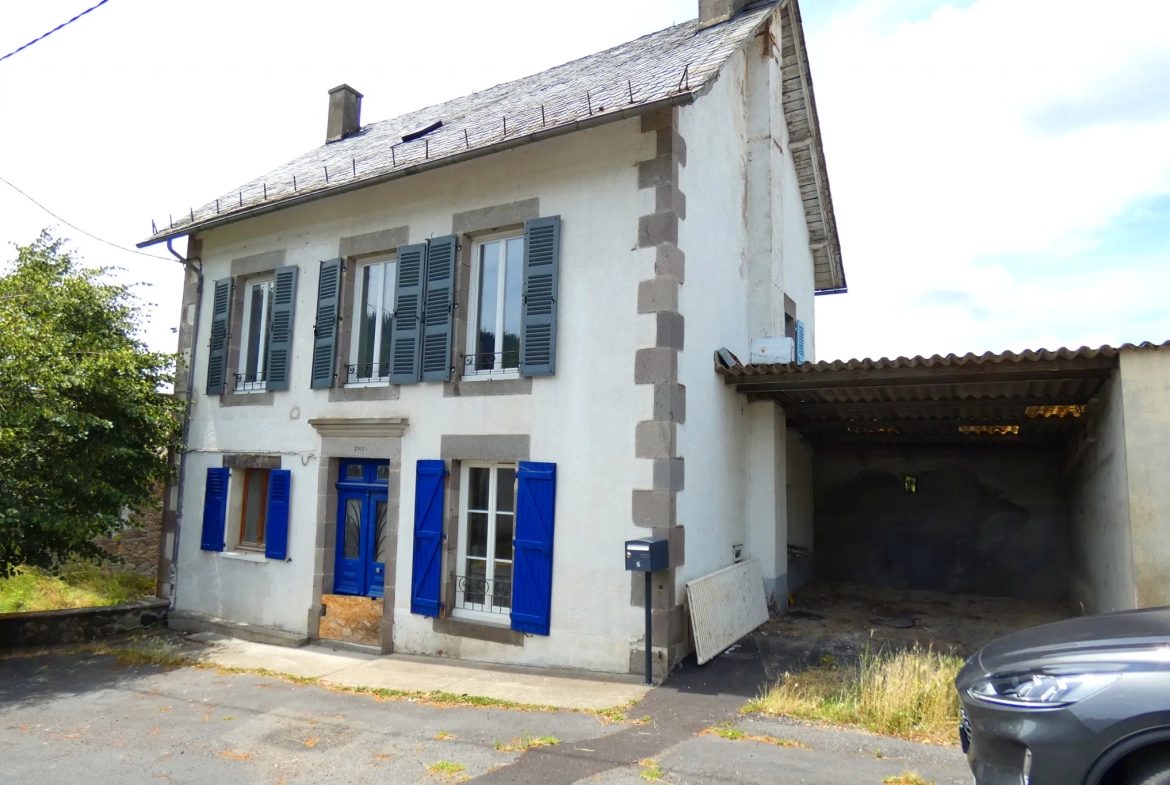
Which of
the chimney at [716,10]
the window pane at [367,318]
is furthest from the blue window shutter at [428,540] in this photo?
the chimney at [716,10]

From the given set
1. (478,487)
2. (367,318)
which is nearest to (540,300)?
(478,487)

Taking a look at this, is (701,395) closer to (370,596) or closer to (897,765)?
(897,765)

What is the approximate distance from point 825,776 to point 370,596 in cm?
584

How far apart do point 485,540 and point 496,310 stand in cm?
248

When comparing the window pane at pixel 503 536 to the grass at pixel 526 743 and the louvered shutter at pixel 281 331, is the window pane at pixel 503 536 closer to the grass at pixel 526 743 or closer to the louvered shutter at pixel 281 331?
the grass at pixel 526 743

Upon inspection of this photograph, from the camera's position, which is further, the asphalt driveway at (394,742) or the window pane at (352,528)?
the window pane at (352,528)

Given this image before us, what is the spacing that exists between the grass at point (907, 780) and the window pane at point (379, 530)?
6096 mm

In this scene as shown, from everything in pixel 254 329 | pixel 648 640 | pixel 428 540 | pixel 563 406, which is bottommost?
pixel 648 640

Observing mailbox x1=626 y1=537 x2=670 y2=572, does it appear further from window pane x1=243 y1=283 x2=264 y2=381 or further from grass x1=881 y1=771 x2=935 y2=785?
window pane x1=243 y1=283 x2=264 y2=381

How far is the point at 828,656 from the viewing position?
7090 mm

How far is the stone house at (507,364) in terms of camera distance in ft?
23.0

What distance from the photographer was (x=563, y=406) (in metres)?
7.29

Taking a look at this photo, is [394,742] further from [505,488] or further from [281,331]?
[281,331]

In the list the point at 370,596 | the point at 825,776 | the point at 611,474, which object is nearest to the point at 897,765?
the point at 825,776
